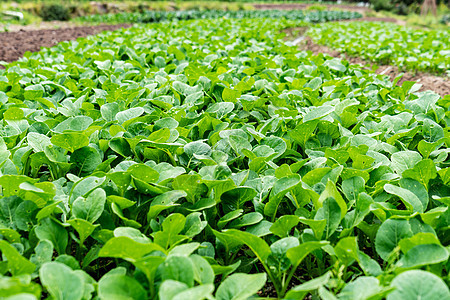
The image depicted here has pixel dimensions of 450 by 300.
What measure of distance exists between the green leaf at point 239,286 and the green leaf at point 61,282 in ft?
1.27

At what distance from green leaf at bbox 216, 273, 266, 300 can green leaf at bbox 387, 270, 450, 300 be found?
0.35 metres

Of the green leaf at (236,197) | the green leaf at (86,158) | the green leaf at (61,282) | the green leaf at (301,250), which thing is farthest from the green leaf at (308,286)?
the green leaf at (86,158)

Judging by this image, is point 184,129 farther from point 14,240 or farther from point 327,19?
point 327,19

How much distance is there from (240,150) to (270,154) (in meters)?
0.18

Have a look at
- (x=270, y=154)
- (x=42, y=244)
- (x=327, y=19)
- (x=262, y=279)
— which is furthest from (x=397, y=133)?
(x=327, y=19)

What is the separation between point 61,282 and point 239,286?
1.62 feet

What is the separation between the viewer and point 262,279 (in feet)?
3.17

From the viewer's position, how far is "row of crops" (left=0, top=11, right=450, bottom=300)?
960 mm

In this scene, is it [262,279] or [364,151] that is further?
[364,151]

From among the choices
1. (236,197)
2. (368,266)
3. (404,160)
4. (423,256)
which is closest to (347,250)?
(368,266)

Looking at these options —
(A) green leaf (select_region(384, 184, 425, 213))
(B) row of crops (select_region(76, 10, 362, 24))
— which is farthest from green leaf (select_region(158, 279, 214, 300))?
(B) row of crops (select_region(76, 10, 362, 24))

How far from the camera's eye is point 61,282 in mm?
894

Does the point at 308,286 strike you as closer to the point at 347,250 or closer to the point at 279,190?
the point at 347,250

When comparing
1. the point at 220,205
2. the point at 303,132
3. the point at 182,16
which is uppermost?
the point at 182,16
